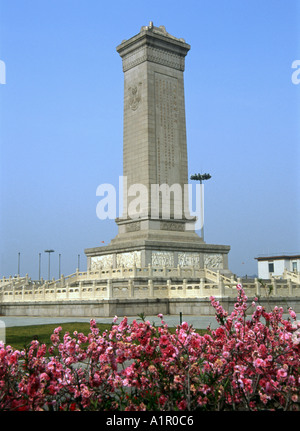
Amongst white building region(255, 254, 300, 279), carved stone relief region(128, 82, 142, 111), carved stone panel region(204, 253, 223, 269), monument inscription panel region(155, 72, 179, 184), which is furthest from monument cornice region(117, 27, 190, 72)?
white building region(255, 254, 300, 279)

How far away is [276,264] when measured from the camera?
51250 mm

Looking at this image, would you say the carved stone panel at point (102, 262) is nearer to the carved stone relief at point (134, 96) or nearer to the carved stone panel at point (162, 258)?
the carved stone panel at point (162, 258)

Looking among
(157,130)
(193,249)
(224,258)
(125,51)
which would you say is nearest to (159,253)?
(193,249)

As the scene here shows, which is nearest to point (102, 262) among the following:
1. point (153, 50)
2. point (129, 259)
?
point (129, 259)

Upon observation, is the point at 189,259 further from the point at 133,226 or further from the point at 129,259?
the point at 133,226

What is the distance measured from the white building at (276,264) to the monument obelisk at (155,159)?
73.9 ft

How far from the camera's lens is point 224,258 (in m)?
29.8

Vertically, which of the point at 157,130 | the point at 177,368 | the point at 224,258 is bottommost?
the point at 177,368

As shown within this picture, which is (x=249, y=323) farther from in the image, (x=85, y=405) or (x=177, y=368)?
(x=85, y=405)

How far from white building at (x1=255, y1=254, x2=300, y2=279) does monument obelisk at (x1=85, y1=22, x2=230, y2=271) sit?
73.9 feet

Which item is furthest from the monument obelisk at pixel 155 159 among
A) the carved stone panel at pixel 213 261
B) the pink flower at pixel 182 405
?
the pink flower at pixel 182 405

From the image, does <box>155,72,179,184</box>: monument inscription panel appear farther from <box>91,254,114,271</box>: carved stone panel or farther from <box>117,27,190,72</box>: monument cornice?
<box>91,254,114,271</box>: carved stone panel

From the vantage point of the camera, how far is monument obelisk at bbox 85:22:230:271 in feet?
90.6

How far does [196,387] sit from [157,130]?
25.0m
